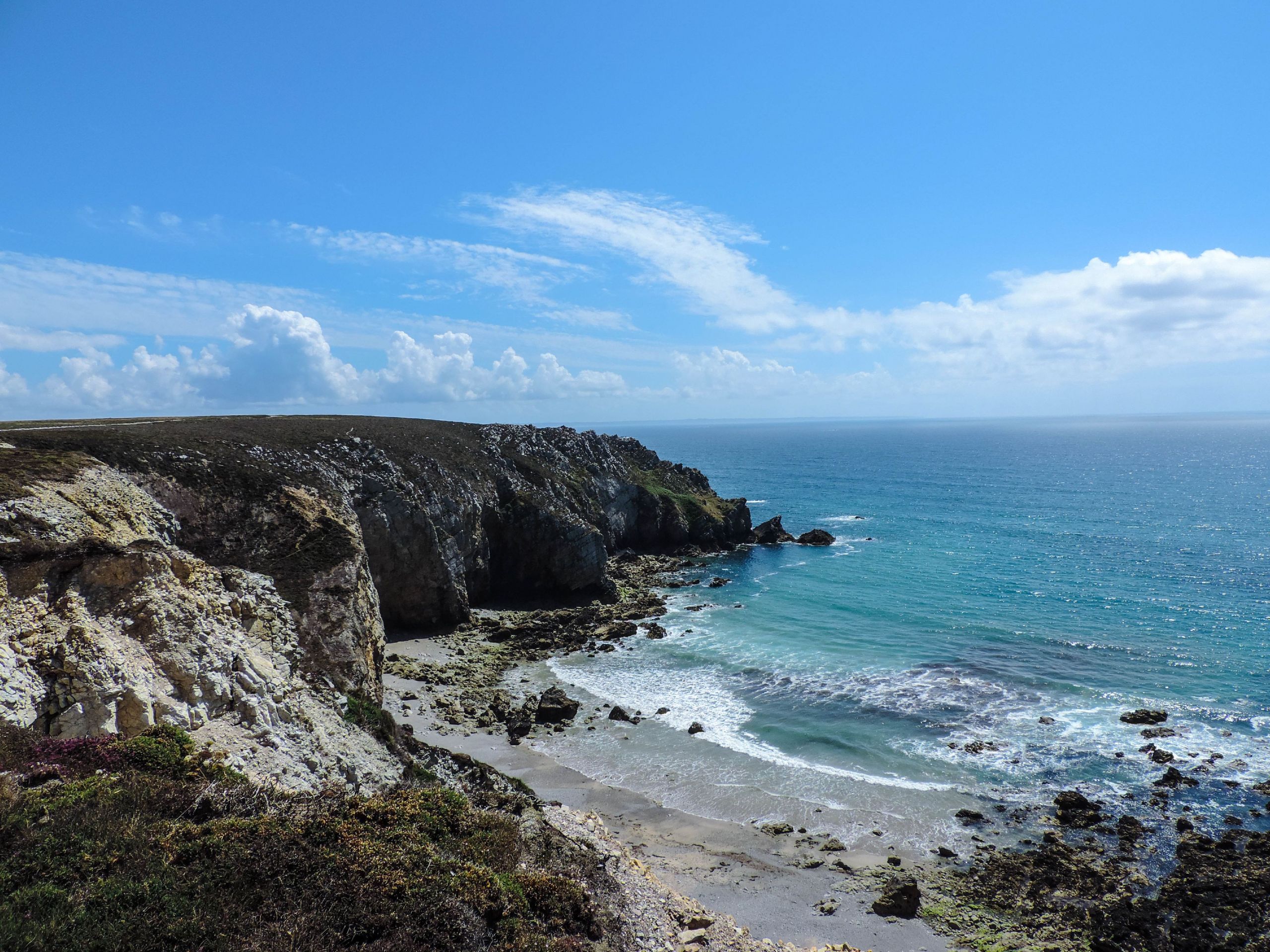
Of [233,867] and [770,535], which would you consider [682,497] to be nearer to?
[770,535]

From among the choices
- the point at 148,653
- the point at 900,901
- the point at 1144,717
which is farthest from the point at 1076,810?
the point at 148,653

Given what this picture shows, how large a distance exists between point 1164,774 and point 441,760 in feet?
90.7

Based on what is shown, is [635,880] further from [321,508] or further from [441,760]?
[321,508]

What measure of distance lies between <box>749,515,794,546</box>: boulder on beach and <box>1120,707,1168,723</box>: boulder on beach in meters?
45.6

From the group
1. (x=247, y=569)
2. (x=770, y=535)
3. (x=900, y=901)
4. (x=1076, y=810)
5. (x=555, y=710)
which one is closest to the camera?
(x=900, y=901)

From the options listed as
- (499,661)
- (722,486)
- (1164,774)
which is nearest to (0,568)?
(499,661)

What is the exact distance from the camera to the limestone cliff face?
16641 mm

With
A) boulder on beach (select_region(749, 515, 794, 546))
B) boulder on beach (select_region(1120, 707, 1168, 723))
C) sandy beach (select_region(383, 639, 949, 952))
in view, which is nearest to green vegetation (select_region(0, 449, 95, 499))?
sandy beach (select_region(383, 639, 949, 952))

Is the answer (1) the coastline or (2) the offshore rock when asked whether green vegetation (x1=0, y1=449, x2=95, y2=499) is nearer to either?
(1) the coastline

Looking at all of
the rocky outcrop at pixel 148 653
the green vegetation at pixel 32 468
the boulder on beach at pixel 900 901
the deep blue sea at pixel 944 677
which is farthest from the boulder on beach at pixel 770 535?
the green vegetation at pixel 32 468

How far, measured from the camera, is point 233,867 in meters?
11.6

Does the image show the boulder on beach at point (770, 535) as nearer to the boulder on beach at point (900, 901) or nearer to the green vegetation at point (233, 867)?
the boulder on beach at point (900, 901)

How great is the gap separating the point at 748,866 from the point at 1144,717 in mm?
22155

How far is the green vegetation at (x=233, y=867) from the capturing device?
33.6 feet
